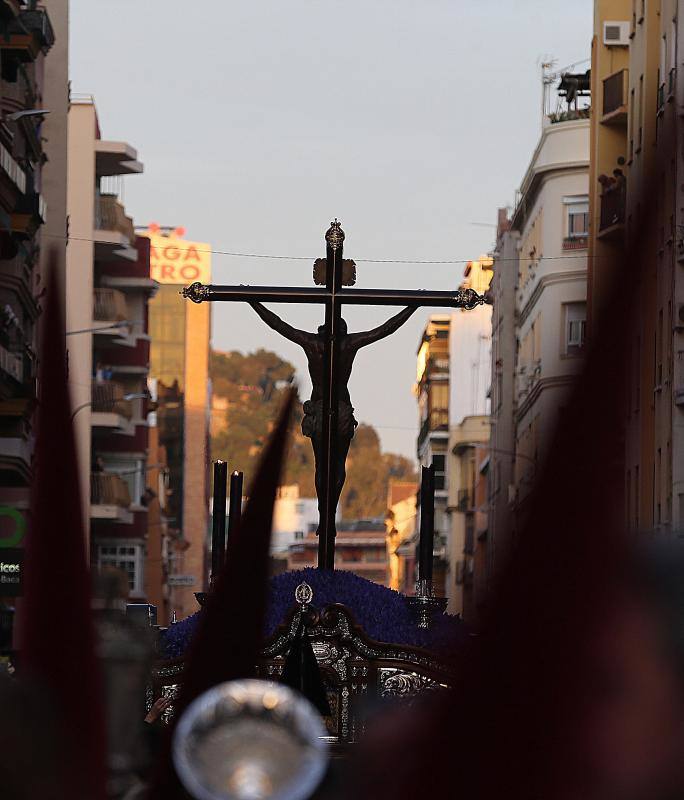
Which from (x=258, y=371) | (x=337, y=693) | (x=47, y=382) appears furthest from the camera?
(x=258, y=371)

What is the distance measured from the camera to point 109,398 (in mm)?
64312

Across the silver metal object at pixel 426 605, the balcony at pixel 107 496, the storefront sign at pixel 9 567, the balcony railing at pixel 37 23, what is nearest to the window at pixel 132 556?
the balcony at pixel 107 496

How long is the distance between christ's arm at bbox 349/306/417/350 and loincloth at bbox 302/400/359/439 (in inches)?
17.0

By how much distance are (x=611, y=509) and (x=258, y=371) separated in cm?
12789

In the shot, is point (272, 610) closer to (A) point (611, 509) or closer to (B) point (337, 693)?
(B) point (337, 693)

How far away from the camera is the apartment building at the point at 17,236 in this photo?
4178 centimetres

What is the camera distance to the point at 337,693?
1014 centimetres

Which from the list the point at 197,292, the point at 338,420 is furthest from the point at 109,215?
the point at 338,420

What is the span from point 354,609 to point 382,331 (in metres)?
3.96

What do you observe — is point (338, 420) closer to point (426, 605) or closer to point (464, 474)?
point (426, 605)

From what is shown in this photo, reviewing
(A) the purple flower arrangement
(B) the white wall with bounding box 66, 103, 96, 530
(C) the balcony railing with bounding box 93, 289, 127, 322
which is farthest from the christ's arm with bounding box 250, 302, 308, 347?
(C) the balcony railing with bounding box 93, 289, 127, 322

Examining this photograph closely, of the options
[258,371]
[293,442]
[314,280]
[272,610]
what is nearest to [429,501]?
[272,610]

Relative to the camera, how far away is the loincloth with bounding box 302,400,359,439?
46.0 ft

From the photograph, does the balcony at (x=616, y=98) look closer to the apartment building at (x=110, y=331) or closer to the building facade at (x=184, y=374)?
the apartment building at (x=110, y=331)
